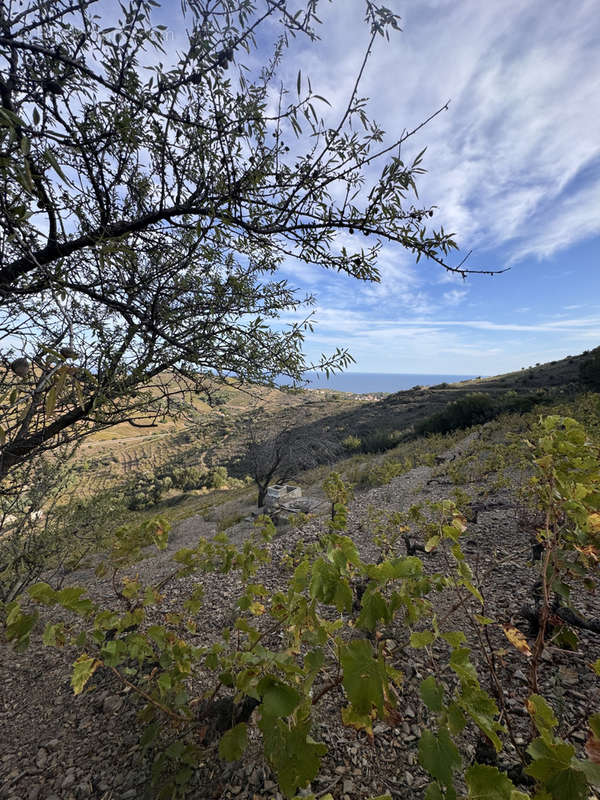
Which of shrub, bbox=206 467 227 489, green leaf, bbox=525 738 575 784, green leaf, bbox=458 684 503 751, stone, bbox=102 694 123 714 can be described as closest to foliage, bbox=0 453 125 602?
stone, bbox=102 694 123 714

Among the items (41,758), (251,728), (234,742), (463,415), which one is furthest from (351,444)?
(234,742)

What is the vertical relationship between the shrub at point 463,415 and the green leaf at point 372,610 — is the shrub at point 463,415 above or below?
below

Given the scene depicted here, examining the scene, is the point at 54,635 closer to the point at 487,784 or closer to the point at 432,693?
the point at 432,693

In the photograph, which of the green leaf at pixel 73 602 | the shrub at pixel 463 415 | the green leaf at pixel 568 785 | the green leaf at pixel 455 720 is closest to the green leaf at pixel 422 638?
the green leaf at pixel 455 720

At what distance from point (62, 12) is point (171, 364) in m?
2.19

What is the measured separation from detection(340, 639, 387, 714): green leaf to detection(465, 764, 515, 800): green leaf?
31 cm

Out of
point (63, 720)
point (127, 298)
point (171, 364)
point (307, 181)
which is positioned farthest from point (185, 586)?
point (307, 181)

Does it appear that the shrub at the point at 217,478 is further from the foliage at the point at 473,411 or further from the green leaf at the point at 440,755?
the green leaf at the point at 440,755

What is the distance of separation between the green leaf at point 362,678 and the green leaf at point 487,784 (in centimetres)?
31

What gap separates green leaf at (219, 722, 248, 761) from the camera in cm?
137

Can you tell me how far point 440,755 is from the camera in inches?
40.0

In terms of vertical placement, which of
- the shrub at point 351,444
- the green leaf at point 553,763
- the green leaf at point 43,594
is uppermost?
the green leaf at point 43,594

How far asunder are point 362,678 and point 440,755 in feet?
1.25

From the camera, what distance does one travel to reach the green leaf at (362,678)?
37.6 inches
